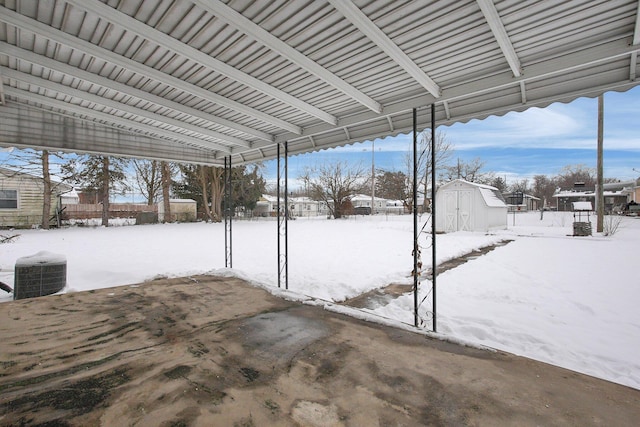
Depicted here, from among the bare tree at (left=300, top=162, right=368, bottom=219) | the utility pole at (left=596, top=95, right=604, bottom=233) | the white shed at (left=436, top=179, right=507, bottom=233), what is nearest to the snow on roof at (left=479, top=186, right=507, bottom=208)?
the white shed at (left=436, top=179, right=507, bottom=233)

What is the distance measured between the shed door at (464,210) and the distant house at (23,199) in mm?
21673

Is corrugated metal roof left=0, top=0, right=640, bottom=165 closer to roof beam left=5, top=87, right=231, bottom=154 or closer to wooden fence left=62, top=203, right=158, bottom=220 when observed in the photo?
roof beam left=5, top=87, right=231, bottom=154

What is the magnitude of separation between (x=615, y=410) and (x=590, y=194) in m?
44.2

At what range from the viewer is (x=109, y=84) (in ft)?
10.7

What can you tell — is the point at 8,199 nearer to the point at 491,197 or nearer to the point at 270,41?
the point at 270,41

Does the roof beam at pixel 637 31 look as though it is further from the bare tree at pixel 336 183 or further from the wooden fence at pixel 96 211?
the bare tree at pixel 336 183

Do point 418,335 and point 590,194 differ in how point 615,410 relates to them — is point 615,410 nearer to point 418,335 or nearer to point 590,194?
point 418,335

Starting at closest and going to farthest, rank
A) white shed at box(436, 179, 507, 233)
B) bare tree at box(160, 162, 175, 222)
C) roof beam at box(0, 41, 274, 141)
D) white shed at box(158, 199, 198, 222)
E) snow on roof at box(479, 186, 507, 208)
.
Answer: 1. roof beam at box(0, 41, 274, 141)
2. white shed at box(436, 179, 507, 233)
3. snow on roof at box(479, 186, 507, 208)
4. bare tree at box(160, 162, 175, 222)
5. white shed at box(158, 199, 198, 222)

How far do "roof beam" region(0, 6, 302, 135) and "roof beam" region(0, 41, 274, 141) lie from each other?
2.00 feet

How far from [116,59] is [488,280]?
6768 mm

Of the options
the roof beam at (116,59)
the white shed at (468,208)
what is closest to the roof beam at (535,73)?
the roof beam at (116,59)

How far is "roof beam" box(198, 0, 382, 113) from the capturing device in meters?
2.02

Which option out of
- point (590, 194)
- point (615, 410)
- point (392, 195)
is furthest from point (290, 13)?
point (590, 194)

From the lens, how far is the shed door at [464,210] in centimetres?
1526
